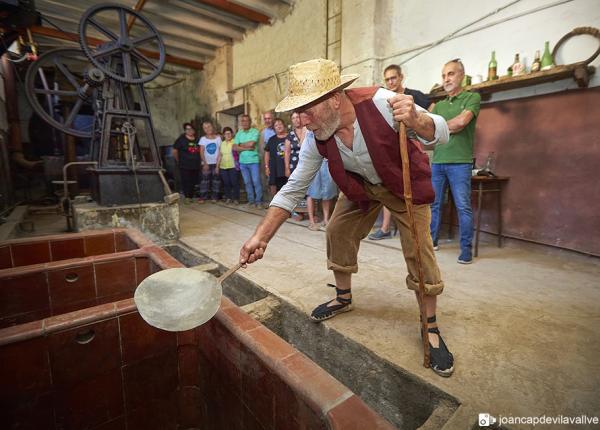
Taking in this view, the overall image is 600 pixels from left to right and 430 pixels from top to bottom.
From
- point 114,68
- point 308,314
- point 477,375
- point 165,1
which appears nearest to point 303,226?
point 308,314

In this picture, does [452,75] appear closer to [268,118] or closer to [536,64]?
[536,64]

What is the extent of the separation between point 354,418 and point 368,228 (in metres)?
1.29

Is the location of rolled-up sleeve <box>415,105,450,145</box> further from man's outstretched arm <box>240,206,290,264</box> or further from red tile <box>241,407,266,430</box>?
red tile <box>241,407,266,430</box>

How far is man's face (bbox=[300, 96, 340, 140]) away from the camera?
1.52m

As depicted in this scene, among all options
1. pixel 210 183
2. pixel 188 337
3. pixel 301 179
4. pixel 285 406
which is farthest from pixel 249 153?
pixel 285 406

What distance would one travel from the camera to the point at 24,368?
3.94 ft

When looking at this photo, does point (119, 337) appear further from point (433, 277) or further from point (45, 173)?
point (45, 173)

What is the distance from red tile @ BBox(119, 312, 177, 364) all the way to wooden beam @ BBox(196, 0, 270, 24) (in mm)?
6585

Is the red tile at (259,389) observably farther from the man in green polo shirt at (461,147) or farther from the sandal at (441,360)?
the man in green polo shirt at (461,147)

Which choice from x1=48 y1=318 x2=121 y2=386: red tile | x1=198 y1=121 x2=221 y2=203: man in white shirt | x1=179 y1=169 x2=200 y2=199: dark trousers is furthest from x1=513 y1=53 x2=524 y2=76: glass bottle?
x1=179 y1=169 x2=200 y2=199: dark trousers

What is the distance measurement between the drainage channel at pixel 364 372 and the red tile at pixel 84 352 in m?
0.92

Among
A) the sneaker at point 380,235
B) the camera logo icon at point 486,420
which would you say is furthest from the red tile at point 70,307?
the sneaker at point 380,235

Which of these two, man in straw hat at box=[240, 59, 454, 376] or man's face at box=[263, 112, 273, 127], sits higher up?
man's face at box=[263, 112, 273, 127]

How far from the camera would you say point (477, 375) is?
1416 millimetres
